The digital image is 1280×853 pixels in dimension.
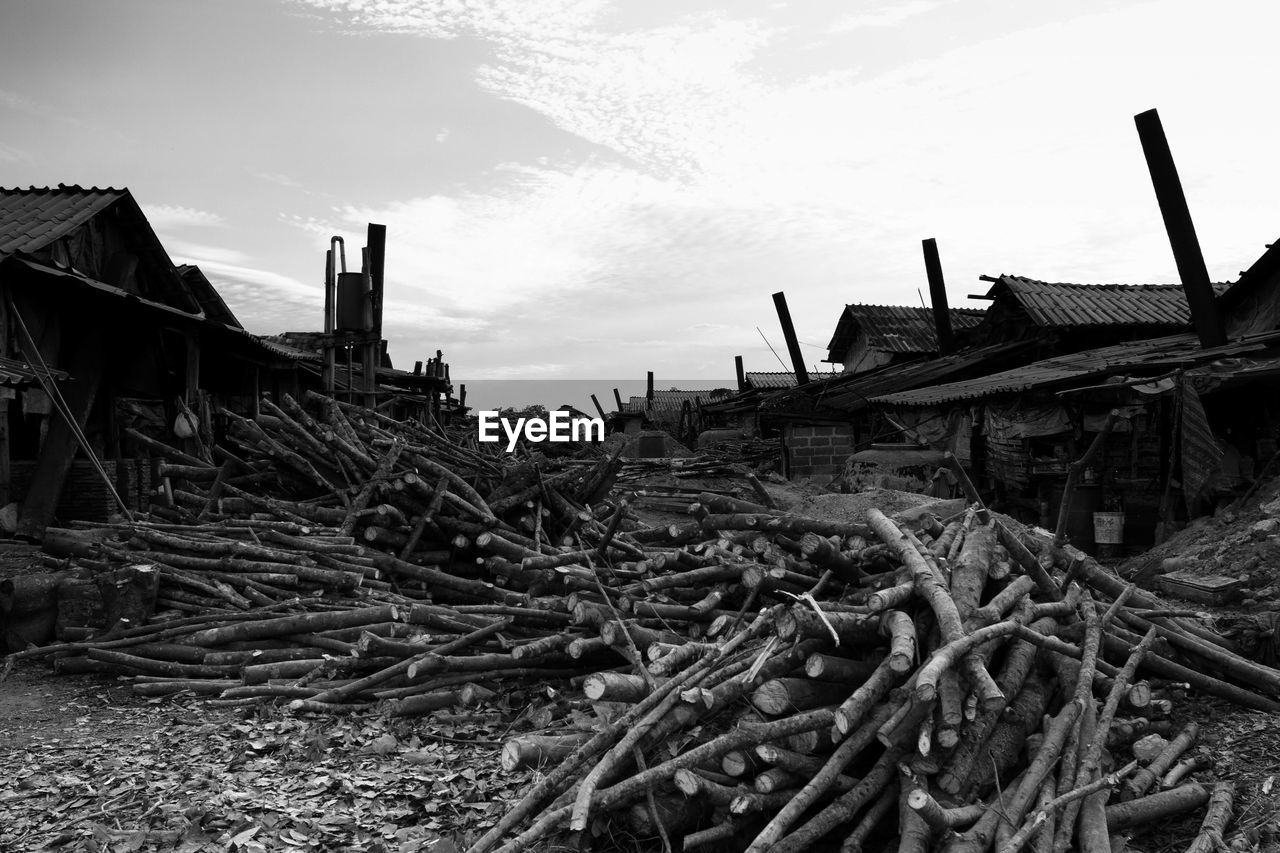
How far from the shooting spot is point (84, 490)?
38.0 ft

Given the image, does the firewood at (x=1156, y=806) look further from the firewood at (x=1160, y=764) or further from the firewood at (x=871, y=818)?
the firewood at (x=871, y=818)

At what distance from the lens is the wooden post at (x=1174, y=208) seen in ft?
46.3

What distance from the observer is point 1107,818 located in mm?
4414

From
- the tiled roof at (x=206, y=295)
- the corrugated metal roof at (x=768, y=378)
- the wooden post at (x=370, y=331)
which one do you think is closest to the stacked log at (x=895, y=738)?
the wooden post at (x=370, y=331)

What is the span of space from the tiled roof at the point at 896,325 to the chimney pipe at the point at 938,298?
349 centimetres

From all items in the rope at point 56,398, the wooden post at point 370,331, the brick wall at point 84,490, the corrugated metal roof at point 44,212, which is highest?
the corrugated metal roof at point 44,212

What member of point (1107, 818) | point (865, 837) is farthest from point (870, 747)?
point (1107, 818)

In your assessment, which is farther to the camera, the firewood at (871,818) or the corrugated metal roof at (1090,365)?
the corrugated metal roof at (1090,365)

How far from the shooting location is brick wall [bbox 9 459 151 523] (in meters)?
11.6

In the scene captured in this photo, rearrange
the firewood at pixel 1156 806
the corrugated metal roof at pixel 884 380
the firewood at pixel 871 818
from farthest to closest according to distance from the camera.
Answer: the corrugated metal roof at pixel 884 380, the firewood at pixel 1156 806, the firewood at pixel 871 818

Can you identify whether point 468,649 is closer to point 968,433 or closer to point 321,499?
point 321,499

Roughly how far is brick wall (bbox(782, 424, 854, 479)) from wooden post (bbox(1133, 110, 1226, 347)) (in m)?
9.46

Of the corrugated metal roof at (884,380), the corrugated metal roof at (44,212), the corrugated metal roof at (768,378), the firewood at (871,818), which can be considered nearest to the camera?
the firewood at (871,818)

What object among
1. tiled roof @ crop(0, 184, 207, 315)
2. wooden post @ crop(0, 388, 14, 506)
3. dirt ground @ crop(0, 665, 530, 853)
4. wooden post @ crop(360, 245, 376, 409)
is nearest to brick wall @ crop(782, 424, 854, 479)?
wooden post @ crop(360, 245, 376, 409)
